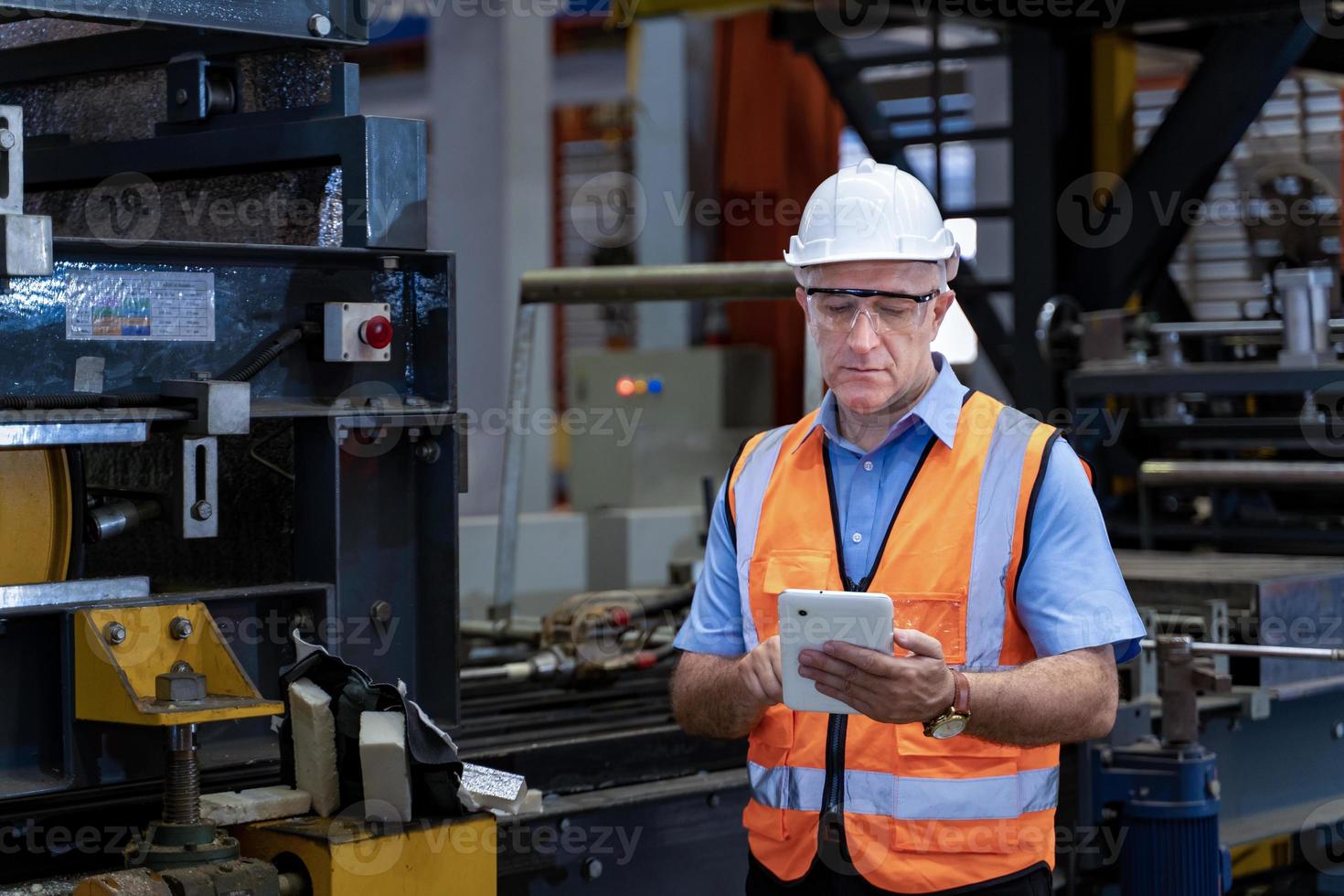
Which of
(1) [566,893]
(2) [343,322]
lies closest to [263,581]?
(2) [343,322]

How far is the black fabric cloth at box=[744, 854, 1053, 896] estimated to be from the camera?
207 centimetres

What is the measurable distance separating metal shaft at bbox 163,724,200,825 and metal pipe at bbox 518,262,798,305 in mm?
1867

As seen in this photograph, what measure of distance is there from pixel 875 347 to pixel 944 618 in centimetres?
34

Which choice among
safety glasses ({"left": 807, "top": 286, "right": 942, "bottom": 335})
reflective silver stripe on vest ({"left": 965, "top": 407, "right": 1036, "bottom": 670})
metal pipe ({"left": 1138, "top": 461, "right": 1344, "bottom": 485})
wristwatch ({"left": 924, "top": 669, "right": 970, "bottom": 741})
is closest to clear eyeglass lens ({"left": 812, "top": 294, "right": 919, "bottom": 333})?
safety glasses ({"left": 807, "top": 286, "right": 942, "bottom": 335})

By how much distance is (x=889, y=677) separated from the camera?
1.87 meters

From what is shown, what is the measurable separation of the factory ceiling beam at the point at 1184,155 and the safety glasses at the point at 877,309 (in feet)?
11.5

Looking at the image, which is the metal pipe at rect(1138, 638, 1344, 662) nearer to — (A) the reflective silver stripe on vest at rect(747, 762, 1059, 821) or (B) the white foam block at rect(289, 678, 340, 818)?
(A) the reflective silver stripe on vest at rect(747, 762, 1059, 821)
